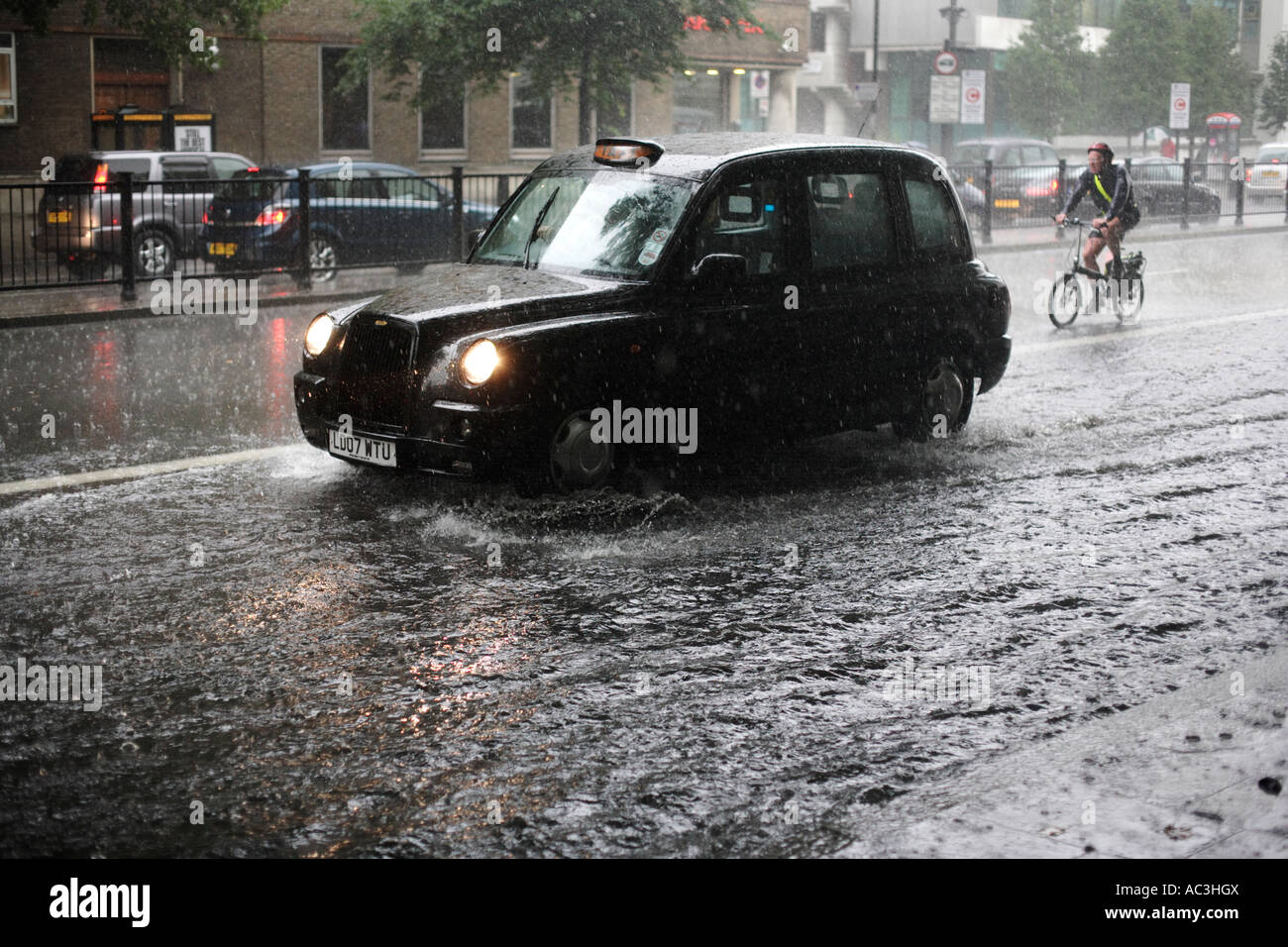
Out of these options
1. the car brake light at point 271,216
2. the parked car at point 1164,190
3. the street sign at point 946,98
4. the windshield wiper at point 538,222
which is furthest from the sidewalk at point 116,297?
the street sign at point 946,98

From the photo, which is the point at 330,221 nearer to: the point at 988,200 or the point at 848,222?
the point at 848,222

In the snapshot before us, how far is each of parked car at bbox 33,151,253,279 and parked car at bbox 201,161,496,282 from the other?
1.10 feet

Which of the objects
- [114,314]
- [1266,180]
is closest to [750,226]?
[114,314]

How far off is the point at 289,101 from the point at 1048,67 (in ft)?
106

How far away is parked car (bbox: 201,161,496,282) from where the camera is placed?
63.1ft

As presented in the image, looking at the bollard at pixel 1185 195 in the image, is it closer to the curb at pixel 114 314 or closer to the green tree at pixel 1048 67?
the curb at pixel 114 314

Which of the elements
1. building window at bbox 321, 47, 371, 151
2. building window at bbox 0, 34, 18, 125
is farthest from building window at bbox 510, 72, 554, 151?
building window at bbox 0, 34, 18, 125

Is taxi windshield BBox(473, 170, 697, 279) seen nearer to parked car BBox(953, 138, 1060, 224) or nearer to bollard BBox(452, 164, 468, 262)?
bollard BBox(452, 164, 468, 262)

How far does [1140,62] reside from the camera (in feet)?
192

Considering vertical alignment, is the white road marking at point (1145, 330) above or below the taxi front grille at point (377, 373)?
below

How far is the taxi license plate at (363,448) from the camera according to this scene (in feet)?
25.6

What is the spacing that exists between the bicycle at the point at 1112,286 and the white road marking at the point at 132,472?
9032 millimetres
